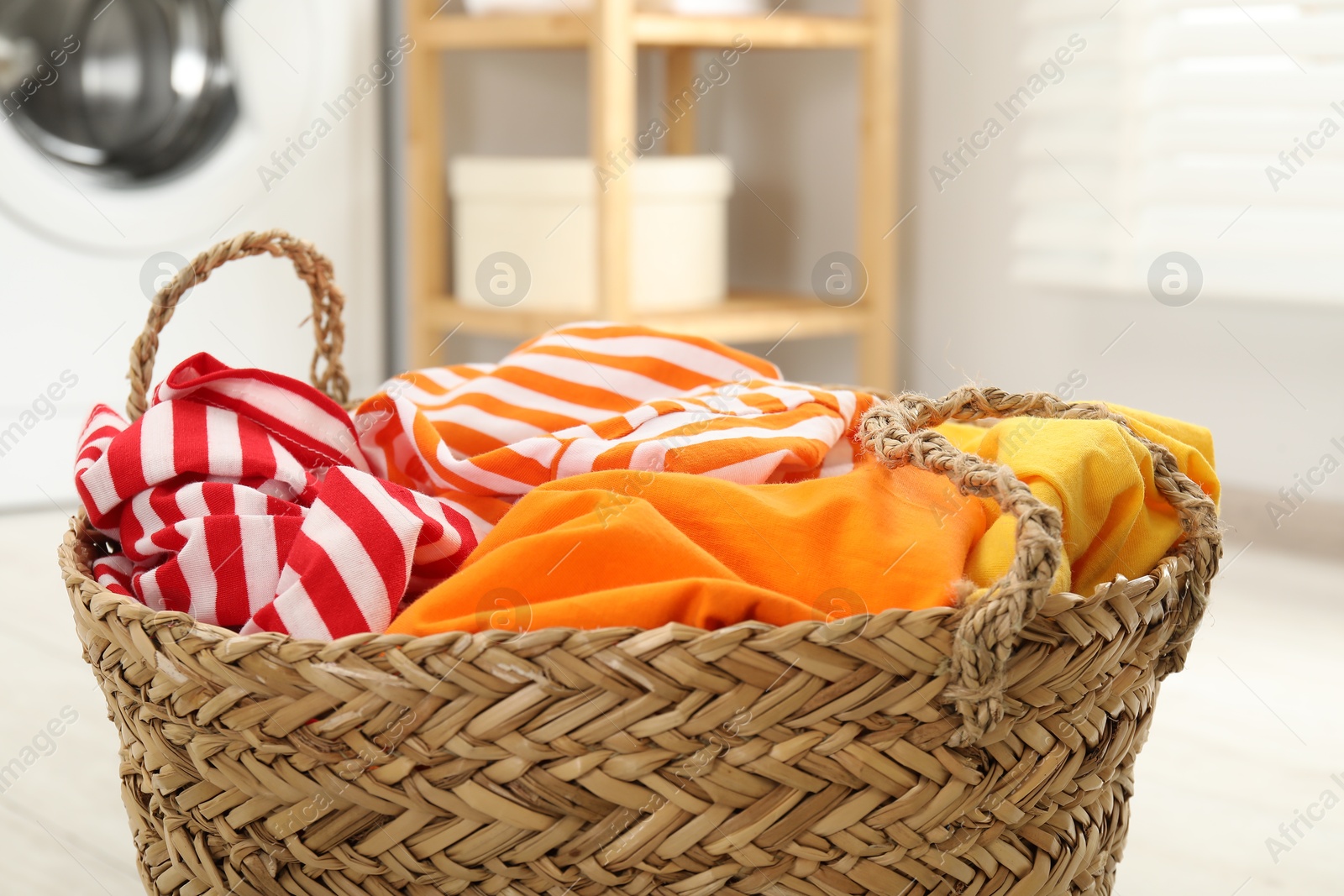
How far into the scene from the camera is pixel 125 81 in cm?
142

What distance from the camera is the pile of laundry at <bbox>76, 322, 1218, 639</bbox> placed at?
0.45 m

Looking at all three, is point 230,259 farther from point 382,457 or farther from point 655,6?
point 655,6

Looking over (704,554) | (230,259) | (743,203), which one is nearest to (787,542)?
(704,554)

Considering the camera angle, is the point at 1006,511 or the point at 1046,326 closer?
the point at 1006,511

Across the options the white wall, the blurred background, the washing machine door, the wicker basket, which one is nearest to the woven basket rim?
the wicker basket

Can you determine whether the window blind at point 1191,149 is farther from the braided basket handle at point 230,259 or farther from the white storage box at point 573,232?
the braided basket handle at point 230,259

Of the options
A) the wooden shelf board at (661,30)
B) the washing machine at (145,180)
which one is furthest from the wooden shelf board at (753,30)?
the washing machine at (145,180)

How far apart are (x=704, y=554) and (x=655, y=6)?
1.10m

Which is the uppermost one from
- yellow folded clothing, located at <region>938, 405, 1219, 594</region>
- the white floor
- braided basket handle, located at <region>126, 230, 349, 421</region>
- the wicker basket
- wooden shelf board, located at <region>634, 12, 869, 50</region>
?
wooden shelf board, located at <region>634, 12, 869, 50</region>

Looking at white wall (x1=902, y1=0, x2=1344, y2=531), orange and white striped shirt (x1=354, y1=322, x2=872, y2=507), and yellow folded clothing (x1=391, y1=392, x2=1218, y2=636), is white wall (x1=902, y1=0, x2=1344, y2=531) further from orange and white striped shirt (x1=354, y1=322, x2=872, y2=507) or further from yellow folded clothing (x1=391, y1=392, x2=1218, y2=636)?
yellow folded clothing (x1=391, y1=392, x2=1218, y2=636)

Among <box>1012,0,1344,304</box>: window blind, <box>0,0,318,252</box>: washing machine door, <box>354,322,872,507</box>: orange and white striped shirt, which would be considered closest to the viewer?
<box>354,322,872,507</box>: orange and white striped shirt

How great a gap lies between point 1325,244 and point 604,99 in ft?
2.39

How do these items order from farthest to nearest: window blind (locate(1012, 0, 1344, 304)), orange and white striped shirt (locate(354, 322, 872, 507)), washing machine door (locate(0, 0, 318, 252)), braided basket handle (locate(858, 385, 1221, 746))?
washing machine door (locate(0, 0, 318, 252)) → window blind (locate(1012, 0, 1344, 304)) → orange and white striped shirt (locate(354, 322, 872, 507)) → braided basket handle (locate(858, 385, 1221, 746))

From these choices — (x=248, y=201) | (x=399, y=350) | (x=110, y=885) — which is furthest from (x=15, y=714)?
(x=399, y=350)
